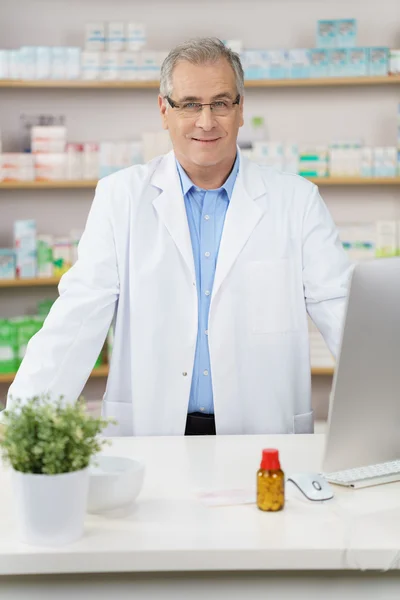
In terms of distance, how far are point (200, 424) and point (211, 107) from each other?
0.90 m

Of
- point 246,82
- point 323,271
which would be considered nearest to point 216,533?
point 323,271

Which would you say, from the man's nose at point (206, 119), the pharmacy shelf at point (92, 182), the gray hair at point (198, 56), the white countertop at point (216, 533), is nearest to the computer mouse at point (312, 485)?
the white countertop at point (216, 533)

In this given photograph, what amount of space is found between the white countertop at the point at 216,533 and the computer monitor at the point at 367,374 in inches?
3.4

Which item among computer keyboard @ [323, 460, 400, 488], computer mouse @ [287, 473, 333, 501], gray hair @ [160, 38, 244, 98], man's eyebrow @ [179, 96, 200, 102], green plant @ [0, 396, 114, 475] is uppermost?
gray hair @ [160, 38, 244, 98]

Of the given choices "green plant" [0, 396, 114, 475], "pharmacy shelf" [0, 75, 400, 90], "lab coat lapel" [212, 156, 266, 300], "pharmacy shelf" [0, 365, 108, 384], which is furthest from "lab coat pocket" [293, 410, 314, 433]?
"pharmacy shelf" [0, 75, 400, 90]

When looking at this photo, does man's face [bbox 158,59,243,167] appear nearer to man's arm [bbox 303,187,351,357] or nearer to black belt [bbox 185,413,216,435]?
man's arm [bbox 303,187,351,357]

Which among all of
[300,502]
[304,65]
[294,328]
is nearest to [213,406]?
[294,328]

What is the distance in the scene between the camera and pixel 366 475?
5.68 ft

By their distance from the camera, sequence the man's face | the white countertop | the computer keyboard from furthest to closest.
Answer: the man's face
the computer keyboard
the white countertop

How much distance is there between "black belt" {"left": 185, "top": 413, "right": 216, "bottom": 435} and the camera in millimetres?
2449

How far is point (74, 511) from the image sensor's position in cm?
142

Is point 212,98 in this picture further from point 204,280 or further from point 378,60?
point 378,60

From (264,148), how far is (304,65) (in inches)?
20.4

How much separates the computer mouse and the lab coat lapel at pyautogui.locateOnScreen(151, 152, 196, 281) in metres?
0.92
